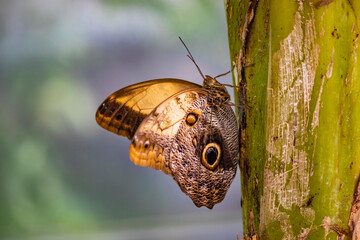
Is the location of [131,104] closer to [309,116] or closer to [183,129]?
[183,129]

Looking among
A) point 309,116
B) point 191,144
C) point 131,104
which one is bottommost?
point 309,116

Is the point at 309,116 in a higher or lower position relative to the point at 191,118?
lower

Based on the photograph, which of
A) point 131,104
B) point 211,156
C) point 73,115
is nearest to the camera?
point 211,156

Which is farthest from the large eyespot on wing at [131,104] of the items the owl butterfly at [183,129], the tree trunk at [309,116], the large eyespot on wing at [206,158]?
the tree trunk at [309,116]

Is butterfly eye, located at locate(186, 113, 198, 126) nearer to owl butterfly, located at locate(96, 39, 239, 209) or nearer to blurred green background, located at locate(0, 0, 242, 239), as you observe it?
owl butterfly, located at locate(96, 39, 239, 209)

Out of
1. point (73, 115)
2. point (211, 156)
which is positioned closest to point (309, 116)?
point (211, 156)

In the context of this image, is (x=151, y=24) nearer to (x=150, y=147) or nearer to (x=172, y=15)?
(x=172, y=15)
